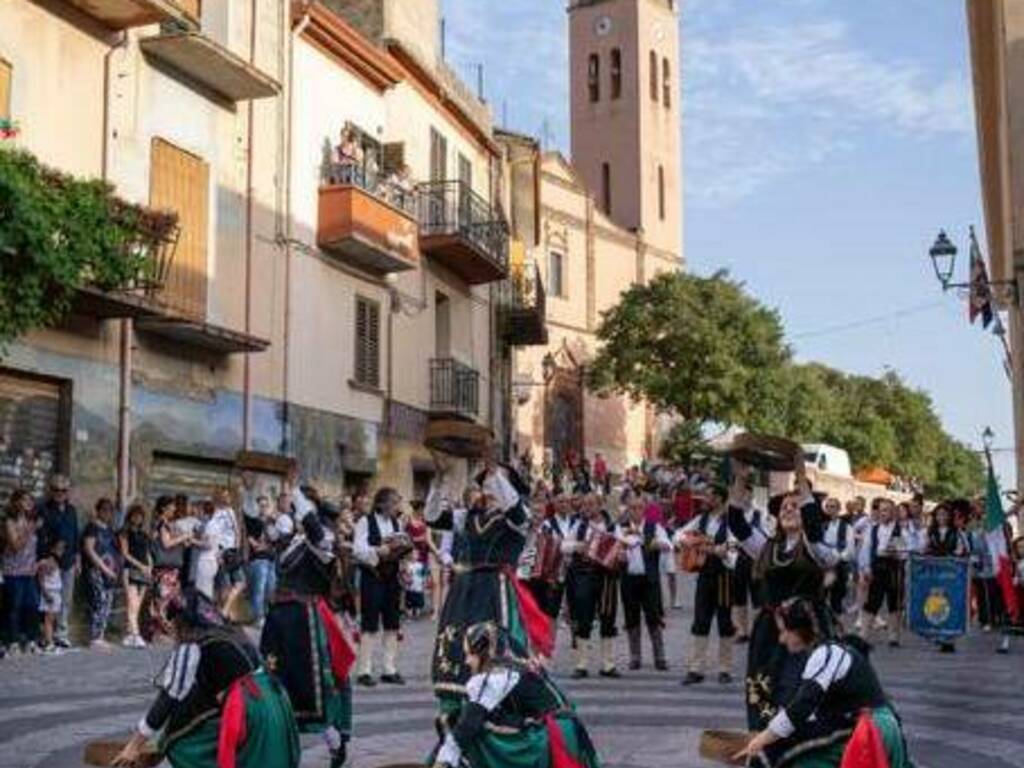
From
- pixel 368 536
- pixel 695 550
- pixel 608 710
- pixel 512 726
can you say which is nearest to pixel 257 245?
pixel 368 536

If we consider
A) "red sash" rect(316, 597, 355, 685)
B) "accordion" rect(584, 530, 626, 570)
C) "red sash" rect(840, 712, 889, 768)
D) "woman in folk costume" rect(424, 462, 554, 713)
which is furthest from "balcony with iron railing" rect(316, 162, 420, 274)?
"red sash" rect(840, 712, 889, 768)

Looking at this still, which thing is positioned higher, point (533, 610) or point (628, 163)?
point (628, 163)

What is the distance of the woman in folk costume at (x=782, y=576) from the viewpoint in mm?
8953

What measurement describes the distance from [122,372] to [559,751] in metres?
14.7

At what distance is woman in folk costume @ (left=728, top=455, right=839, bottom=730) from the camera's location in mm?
8953

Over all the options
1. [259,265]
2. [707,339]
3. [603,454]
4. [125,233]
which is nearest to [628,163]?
[603,454]

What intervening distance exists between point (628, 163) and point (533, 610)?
65.3m

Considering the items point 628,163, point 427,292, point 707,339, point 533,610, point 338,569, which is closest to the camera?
point 533,610

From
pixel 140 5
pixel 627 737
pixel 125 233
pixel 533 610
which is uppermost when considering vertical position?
pixel 140 5

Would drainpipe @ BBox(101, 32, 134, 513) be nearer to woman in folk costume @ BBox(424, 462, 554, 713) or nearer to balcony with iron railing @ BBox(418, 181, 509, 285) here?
balcony with iron railing @ BBox(418, 181, 509, 285)

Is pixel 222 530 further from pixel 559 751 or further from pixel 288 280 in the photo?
pixel 559 751

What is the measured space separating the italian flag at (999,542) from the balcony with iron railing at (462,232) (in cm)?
1271

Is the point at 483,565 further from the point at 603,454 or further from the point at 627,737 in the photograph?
the point at 603,454

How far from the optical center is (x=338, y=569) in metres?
11.0
